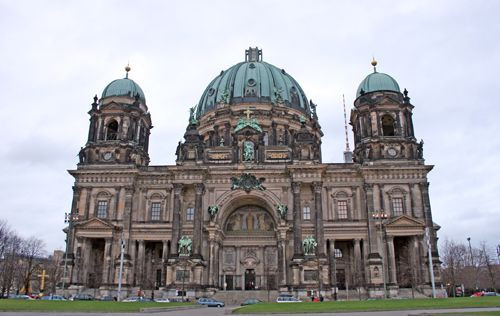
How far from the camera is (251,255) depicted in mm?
55844

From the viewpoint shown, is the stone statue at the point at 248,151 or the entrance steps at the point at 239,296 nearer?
the entrance steps at the point at 239,296

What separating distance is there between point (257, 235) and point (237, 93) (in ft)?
74.0

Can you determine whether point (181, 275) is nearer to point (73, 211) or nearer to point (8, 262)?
point (73, 211)

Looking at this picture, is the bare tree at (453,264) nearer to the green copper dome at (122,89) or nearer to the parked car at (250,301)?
the parked car at (250,301)

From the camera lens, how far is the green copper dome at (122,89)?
5866 cm

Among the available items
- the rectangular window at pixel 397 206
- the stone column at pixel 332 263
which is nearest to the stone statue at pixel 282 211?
the stone column at pixel 332 263

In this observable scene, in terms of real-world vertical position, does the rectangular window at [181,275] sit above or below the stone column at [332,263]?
below

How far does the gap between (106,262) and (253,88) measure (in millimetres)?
31647

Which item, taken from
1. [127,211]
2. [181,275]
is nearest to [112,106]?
[127,211]

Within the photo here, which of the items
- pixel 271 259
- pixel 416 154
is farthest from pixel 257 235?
pixel 416 154

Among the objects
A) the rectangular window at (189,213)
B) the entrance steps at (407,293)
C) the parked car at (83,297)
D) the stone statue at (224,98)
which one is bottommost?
the parked car at (83,297)

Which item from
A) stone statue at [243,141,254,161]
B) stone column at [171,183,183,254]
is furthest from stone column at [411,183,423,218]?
stone column at [171,183,183,254]

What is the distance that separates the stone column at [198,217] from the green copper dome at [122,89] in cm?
1538

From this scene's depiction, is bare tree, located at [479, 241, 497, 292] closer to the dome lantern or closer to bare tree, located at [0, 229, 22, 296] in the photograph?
the dome lantern
